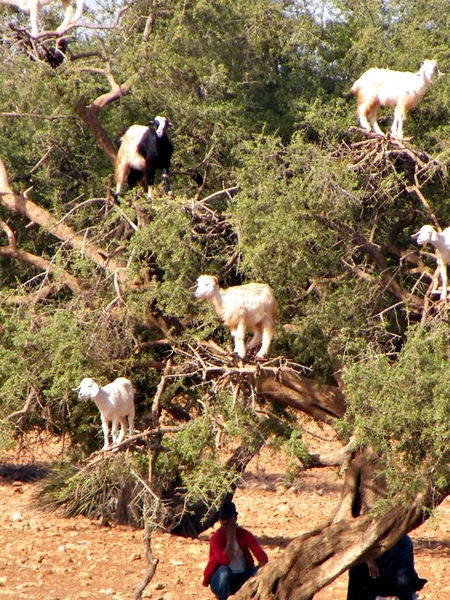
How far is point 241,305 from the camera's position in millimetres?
7414

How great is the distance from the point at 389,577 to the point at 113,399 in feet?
8.31

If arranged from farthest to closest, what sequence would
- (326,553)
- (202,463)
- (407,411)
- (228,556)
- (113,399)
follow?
(326,553) < (228,556) < (113,399) < (202,463) < (407,411)

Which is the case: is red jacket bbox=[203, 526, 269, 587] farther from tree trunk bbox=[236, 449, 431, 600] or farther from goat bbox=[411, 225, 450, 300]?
goat bbox=[411, 225, 450, 300]

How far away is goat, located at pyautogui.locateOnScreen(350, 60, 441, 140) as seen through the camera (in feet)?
28.0

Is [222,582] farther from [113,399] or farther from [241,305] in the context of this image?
[241,305]

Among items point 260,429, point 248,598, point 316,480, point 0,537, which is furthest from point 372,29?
point 316,480

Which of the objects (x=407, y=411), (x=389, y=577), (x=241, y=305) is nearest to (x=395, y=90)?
(x=241, y=305)

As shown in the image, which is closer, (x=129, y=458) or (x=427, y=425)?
(x=427, y=425)

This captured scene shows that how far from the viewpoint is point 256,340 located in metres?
7.84

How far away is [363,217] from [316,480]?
12171mm

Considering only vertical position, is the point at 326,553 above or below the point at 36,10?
below

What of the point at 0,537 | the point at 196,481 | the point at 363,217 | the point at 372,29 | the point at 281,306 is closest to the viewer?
the point at 196,481

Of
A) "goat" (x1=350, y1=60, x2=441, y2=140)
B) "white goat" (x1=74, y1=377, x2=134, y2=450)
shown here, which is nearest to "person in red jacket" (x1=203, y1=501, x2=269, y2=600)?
"white goat" (x1=74, y1=377, x2=134, y2=450)

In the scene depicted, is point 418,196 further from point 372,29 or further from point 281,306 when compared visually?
point 372,29
